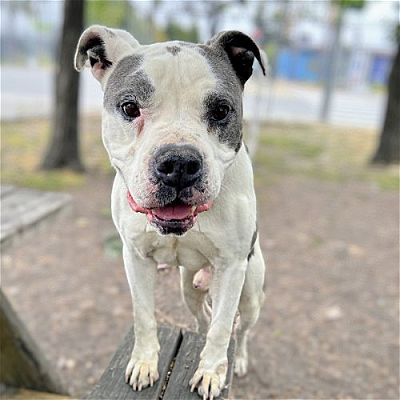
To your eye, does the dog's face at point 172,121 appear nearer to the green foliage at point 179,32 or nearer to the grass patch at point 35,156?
the grass patch at point 35,156

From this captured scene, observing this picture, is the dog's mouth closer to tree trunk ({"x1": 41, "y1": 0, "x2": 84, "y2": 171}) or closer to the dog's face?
the dog's face

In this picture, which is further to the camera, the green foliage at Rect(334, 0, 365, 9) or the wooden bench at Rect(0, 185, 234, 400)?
the green foliage at Rect(334, 0, 365, 9)

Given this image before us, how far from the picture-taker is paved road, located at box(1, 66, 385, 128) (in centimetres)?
1255

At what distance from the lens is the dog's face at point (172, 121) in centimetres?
151

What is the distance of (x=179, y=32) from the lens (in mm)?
15727

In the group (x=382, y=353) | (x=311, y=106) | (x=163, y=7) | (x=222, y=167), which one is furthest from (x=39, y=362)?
(x=311, y=106)

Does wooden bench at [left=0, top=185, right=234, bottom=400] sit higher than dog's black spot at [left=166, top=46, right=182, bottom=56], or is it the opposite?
dog's black spot at [left=166, top=46, right=182, bottom=56]

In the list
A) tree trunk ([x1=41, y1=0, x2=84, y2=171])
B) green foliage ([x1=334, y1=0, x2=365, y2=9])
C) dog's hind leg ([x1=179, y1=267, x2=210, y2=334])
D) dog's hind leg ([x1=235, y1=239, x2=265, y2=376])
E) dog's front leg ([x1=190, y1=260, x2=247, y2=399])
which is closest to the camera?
dog's front leg ([x1=190, y1=260, x2=247, y2=399])

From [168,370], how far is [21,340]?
1.25m

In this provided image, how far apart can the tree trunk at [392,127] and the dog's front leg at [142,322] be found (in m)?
7.25

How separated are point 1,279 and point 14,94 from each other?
37.8 feet

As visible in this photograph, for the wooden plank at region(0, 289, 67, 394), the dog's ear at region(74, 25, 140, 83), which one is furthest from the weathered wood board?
the dog's ear at region(74, 25, 140, 83)

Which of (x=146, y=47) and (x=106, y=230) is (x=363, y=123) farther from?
(x=146, y=47)

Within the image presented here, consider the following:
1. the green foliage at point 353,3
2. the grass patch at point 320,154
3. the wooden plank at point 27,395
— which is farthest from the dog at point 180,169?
the green foliage at point 353,3
